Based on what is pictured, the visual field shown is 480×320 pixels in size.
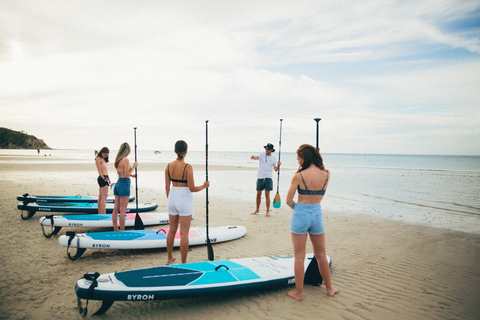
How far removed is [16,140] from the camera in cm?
9169

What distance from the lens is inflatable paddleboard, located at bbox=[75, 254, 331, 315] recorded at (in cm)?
297

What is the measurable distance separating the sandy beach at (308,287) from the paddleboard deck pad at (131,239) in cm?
20

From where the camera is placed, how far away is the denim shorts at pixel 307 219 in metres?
3.12

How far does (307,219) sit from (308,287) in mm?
1398

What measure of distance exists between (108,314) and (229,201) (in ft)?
25.5

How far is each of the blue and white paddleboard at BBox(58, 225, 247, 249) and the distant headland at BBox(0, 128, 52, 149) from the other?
378 feet

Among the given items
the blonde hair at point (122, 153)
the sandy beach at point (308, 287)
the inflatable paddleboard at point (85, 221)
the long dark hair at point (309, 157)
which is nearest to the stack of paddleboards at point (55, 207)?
the sandy beach at point (308, 287)

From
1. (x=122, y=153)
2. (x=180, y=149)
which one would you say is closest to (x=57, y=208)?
(x=122, y=153)

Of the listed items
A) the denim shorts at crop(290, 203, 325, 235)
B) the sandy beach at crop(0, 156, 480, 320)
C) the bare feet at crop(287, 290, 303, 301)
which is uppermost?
the denim shorts at crop(290, 203, 325, 235)

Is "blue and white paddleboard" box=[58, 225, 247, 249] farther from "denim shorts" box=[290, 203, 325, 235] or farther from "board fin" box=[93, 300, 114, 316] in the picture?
"denim shorts" box=[290, 203, 325, 235]

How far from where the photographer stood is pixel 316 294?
361 cm

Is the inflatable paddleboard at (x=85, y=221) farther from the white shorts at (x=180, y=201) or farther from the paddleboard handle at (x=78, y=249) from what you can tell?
the white shorts at (x=180, y=201)

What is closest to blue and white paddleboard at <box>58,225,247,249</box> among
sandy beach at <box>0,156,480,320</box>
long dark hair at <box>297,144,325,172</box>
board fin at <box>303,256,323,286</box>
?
sandy beach at <box>0,156,480,320</box>

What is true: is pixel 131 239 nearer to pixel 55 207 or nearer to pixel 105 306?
pixel 105 306
